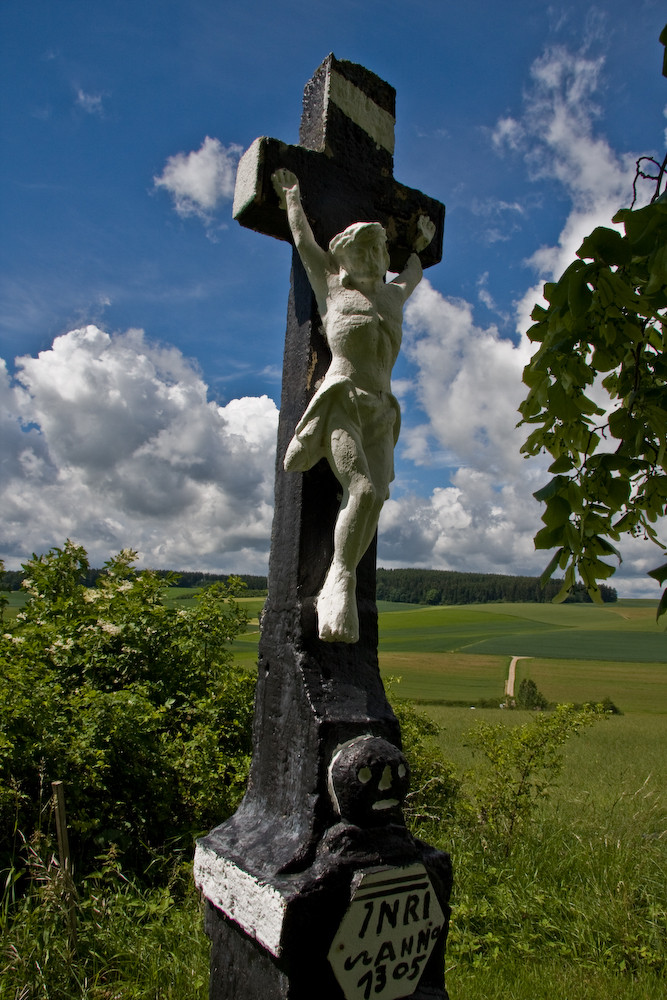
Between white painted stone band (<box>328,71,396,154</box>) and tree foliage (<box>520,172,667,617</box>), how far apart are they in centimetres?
146

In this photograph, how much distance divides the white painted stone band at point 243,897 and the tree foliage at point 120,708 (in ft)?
6.33

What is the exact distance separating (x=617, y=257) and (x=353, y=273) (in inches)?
46.9

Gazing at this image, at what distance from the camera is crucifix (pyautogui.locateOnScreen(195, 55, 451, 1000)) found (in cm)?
212

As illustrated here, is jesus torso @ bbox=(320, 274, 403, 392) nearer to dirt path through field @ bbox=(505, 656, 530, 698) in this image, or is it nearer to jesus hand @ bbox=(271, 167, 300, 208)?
jesus hand @ bbox=(271, 167, 300, 208)

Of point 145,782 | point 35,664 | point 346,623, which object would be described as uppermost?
point 346,623

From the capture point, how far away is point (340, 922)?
2.09 m

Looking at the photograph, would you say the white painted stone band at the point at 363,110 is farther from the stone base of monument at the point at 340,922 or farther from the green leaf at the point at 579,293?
the stone base of monument at the point at 340,922

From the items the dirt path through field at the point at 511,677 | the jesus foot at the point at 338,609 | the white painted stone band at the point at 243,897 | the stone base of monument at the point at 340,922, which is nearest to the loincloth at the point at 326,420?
the jesus foot at the point at 338,609

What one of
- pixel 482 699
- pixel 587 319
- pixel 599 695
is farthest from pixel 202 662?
pixel 599 695

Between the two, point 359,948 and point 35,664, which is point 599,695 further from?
point 359,948

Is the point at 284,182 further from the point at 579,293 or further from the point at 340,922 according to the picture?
the point at 340,922

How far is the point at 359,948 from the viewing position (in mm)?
2094

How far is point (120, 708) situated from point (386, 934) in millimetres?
2771

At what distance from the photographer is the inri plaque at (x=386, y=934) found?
2.07 meters
